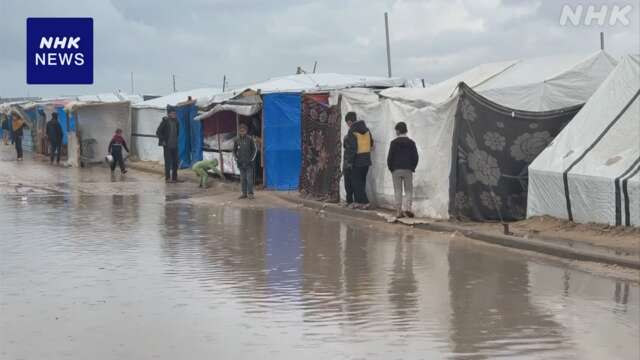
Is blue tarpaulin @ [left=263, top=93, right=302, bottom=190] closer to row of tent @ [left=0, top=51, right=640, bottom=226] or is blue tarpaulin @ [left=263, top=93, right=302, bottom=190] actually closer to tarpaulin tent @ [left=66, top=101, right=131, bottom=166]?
row of tent @ [left=0, top=51, right=640, bottom=226]

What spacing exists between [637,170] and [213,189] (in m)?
13.6

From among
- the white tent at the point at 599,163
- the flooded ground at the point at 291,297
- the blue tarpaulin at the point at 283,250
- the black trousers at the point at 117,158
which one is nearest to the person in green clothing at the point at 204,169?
the blue tarpaulin at the point at 283,250

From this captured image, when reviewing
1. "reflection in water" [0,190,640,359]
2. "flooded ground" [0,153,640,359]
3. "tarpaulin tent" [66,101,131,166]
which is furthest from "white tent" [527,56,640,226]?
"tarpaulin tent" [66,101,131,166]

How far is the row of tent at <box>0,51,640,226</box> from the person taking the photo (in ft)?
41.1

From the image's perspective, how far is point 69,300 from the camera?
27.8 ft

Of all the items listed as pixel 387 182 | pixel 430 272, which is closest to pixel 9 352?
pixel 430 272

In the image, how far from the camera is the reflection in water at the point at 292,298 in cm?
672

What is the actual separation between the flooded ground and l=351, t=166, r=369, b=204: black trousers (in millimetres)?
1869

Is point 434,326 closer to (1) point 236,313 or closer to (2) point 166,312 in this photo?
(1) point 236,313

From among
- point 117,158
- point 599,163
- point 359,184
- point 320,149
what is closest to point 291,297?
point 599,163

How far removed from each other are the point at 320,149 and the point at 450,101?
5.09m

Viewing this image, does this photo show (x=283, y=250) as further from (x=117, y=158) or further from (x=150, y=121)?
(x=150, y=121)

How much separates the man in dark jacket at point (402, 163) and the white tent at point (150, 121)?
1915cm

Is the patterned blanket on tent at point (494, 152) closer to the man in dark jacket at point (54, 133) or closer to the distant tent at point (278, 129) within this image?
the distant tent at point (278, 129)
